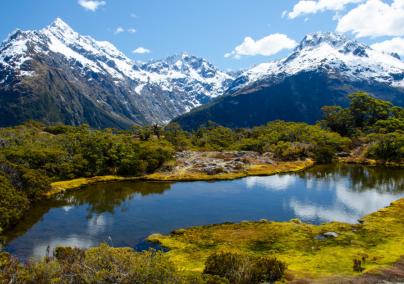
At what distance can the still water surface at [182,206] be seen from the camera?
32406 millimetres

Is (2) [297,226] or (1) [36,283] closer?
(1) [36,283]

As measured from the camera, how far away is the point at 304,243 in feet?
88.1

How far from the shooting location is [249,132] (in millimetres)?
131000

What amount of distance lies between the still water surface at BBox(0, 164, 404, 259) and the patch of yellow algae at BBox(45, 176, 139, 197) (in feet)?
9.26

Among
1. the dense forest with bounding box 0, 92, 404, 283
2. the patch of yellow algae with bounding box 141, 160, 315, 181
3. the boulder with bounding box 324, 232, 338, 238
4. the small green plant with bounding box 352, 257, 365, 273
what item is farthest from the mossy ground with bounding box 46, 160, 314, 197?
the small green plant with bounding box 352, 257, 365, 273

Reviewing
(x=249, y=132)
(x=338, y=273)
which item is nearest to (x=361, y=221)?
(x=338, y=273)

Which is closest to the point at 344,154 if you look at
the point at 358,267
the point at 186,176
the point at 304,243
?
the point at 186,176

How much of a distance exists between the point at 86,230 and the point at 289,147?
7505 cm

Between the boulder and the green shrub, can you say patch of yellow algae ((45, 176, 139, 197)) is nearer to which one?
the green shrub

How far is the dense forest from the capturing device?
43.2m

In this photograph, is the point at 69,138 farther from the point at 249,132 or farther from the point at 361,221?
the point at 249,132

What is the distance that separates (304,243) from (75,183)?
51.8 m

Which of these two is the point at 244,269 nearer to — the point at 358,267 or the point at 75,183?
the point at 358,267

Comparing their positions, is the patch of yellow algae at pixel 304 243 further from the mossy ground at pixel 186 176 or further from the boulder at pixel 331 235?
the mossy ground at pixel 186 176
